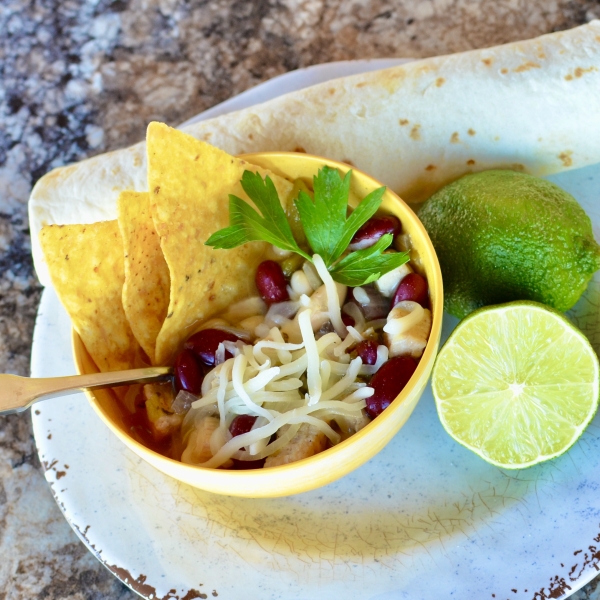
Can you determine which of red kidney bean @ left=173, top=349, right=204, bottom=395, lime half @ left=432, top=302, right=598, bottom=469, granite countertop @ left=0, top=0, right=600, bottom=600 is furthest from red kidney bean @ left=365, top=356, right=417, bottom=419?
granite countertop @ left=0, top=0, right=600, bottom=600

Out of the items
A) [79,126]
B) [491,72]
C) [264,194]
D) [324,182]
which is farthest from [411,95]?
[79,126]

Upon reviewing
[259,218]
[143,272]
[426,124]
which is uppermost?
[426,124]

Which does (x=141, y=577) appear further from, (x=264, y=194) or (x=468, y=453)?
(x=264, y=194)

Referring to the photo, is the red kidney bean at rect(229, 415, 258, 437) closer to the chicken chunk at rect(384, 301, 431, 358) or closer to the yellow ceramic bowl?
the yellow ceramic bowl

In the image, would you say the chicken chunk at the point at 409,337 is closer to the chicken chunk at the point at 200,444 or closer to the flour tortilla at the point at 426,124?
the chicken chunk at the point at 200,444

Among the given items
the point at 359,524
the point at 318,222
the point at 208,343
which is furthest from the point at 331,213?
the point at 359,524

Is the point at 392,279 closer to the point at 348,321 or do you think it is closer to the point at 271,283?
the point at 348,321
